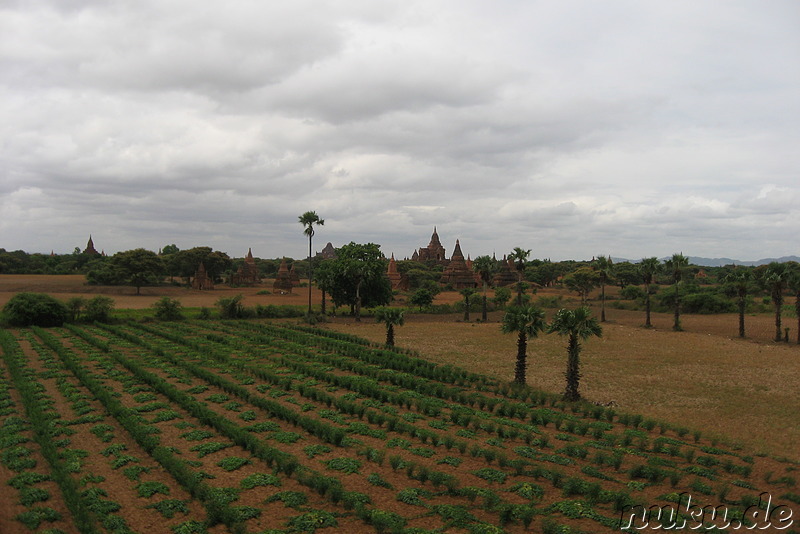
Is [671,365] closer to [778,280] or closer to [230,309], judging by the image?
[778,280]

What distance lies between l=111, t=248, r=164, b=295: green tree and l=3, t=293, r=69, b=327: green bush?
3209cm

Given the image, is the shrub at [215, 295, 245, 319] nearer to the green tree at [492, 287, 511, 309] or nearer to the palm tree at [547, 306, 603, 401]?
the green tree at [492, 287, 511, 309]

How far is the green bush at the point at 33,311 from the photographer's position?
41.2 meters

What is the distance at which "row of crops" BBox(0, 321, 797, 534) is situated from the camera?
446 inches

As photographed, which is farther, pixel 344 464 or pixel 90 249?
pixel 90 249

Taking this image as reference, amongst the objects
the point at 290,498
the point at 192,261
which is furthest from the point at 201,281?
the point at 290,498

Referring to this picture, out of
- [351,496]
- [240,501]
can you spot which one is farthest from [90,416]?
[351,496]

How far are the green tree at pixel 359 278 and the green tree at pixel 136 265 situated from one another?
36532 millimetres

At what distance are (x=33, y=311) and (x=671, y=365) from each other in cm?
4574

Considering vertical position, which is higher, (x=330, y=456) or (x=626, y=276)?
(x=626, y=276)

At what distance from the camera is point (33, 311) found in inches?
1619

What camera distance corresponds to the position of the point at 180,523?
36.1 ft

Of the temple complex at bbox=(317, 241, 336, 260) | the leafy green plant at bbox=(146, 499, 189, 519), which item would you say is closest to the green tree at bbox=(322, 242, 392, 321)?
the leafy green plant at bbox=(146, 499, 189, 519)

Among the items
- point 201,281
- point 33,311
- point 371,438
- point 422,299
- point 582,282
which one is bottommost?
point 371,438
